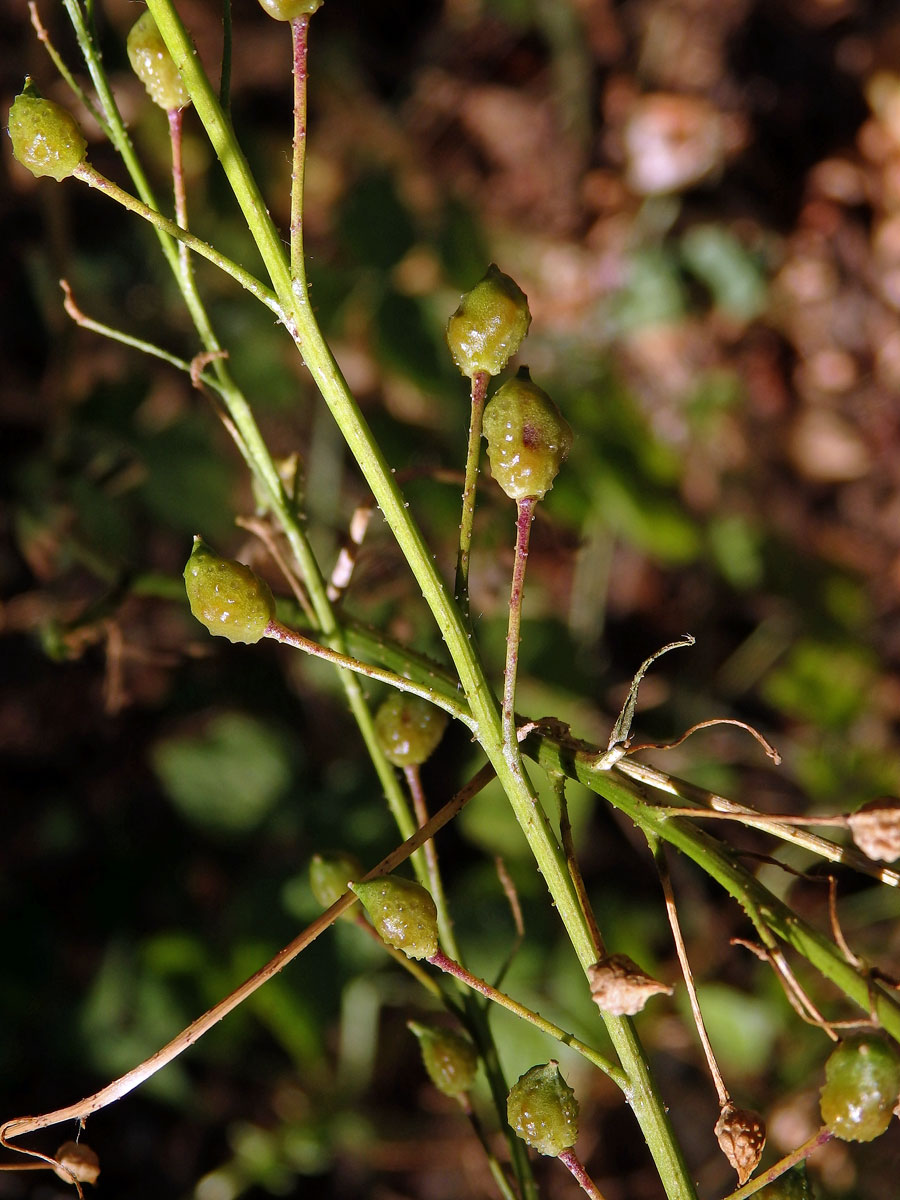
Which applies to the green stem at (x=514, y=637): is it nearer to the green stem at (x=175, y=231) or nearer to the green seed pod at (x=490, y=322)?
the green seed pod at (x=490, y=322)

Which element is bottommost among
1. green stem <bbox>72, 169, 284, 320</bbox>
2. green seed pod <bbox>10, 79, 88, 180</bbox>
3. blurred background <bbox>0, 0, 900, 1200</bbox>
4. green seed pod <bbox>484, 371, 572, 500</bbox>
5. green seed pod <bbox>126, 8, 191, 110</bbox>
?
blurred background <bbox>0, 0, 900, 1200</bbox>

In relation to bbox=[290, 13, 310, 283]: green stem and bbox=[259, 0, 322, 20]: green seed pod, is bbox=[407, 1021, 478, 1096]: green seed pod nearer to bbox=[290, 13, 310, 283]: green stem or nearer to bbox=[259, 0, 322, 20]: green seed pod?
bbox=[290, 13, 310, 283]: green stem

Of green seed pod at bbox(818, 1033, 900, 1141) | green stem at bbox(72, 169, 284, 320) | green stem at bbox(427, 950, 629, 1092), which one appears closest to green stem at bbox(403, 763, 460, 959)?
green stem at bbox(427, 950, 629, 1092)

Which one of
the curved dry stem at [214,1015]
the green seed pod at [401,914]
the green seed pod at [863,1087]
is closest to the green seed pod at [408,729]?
the curved dry stem at [214,1015]

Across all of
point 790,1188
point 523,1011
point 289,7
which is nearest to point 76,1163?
Answer: point 523,1011

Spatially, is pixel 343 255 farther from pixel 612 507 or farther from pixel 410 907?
pixel 410 907

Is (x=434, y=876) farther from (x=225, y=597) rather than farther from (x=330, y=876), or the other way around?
(x=225, y=597)
